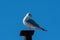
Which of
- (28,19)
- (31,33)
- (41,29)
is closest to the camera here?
(31,33)

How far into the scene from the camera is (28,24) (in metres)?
6.30

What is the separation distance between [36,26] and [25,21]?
52cm

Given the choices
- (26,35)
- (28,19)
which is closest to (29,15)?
(28,19)

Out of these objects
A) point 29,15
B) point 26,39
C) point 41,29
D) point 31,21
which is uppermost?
point 29,15

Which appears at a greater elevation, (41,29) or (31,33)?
(41,29)

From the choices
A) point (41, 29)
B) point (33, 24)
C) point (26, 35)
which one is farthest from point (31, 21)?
point (26, 35)

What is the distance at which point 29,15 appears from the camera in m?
6.74

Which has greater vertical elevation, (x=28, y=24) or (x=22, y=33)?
(x=28, y=24)

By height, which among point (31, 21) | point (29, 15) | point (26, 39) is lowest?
point (26, 39)

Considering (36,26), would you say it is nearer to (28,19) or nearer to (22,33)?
(28,19)

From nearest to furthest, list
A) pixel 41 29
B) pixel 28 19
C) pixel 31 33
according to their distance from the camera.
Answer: pixel 31 33 → pixel 41 29 → pixel 28 19

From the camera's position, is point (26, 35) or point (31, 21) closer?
point (26, 35)

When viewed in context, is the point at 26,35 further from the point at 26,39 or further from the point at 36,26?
the point at 36,26

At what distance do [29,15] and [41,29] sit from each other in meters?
1.01
